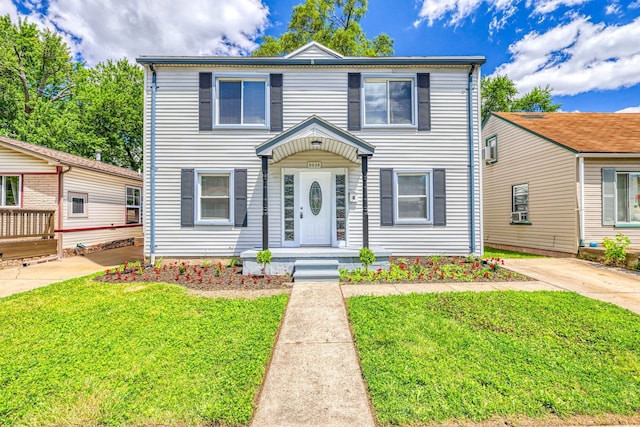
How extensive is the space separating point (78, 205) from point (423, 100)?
489 inches

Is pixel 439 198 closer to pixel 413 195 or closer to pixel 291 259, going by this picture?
pixel 413 195

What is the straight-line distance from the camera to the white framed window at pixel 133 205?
13383 mm

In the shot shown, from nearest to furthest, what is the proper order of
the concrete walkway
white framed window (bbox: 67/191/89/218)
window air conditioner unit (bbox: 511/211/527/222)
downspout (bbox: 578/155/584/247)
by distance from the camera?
the concrete walkway < downspout (bbox: 578/155/584/247) < white framed window (bbox: 67/191/89/218) < window air conditioner unit (bbox: 511/211/527/222)

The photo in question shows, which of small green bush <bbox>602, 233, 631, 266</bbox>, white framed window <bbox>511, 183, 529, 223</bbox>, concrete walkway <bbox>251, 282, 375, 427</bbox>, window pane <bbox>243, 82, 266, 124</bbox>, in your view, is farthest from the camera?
white framed window <bbox>511, 183, 529, 223</bbox>

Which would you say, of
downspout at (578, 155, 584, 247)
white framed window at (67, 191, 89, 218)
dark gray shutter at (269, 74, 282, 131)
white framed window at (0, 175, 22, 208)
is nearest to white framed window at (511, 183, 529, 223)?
downspout at (578, 155, 584, 247)

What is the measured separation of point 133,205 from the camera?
1379 cm

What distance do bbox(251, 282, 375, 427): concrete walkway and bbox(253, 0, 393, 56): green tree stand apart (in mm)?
17950

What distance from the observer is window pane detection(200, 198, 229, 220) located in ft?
26.3

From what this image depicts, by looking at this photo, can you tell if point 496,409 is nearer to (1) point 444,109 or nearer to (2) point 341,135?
(2) point 341,135

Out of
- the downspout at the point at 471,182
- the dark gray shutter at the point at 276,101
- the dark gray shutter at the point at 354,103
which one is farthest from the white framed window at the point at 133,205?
the downspout at the point at 471,182

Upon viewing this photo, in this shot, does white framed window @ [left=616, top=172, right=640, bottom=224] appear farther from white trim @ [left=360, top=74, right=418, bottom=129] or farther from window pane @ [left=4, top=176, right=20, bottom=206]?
window pane @ [left=4, top=176, right=20, bottom=206]

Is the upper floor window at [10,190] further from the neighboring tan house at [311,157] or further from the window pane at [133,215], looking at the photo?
the neighboring tan house at [311,157]

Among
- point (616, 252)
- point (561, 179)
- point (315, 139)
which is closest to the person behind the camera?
point (315, 139)

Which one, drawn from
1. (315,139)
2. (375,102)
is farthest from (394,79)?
(315,139)
